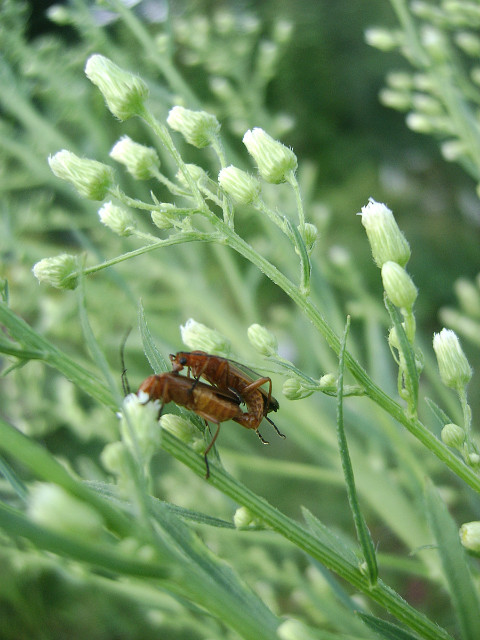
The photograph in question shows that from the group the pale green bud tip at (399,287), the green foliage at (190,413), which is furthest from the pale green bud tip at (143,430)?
the pale green bud tip at (399,287)

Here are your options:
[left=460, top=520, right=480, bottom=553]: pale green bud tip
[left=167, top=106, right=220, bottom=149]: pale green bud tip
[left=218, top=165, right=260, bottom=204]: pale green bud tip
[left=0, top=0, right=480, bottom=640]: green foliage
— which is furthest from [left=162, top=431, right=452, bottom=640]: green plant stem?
[left=167, top=106, right=220, bottom=149]: pale green bud tip

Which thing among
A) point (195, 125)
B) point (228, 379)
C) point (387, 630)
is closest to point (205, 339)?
point (228, 379)

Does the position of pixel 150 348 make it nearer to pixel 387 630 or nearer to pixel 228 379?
pixel 228 379

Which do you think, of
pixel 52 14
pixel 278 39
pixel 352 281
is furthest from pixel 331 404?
pixel 52 14

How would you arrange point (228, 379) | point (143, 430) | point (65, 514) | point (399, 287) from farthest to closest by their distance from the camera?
point (228, 379) → point (399, 287) → point (143, 430) → point (65, 514)

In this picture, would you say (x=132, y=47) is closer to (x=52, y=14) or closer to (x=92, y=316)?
(x=52, y=14)

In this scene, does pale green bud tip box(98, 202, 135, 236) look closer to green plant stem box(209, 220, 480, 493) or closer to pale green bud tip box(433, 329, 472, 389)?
green plant stem box(209, 220, 480, 493)
